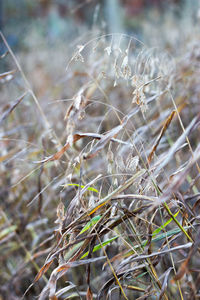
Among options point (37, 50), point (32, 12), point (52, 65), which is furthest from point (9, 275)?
point (32, 12)

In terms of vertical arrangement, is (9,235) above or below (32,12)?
below

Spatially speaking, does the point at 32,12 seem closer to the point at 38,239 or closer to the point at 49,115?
the point at 49,115

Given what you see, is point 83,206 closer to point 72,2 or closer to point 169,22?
point 169,22

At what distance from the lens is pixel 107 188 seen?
1.00 meters

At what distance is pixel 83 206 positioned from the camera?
0.83 m

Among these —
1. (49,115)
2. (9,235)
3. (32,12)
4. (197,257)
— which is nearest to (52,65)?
(49,115)

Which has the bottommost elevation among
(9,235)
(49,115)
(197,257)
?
(197,257)

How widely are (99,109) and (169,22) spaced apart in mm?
3590

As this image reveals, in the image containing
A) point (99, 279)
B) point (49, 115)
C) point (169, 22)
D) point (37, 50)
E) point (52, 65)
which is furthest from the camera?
point (169, 22)

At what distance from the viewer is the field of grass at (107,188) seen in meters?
0.81

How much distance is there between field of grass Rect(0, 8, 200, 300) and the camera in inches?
31.8

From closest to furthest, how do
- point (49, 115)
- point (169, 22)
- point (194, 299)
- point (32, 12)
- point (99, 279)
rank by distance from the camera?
1. point (194, 299)
2. point (99, 279)
3. point (49, 115)
4. point (169, 22)
5. point (32, 12)

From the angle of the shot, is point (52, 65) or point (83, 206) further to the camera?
point (52, 65)

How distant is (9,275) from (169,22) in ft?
15.7
